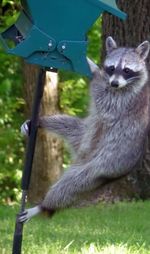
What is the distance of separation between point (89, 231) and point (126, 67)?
81.6 inches

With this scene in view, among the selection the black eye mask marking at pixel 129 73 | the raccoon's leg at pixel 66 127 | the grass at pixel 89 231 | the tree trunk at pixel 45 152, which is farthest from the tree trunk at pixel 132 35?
the black eye mask marking at pixel 129 73

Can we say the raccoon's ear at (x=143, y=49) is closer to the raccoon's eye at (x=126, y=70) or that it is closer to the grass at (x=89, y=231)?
the raccoon's eye at (x=126, y=70)

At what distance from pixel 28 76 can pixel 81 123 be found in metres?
5.58

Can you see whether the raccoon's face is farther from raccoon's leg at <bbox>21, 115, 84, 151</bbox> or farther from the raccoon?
raccoon's leg at <bbox>21, 115, 84, 151</bbox>

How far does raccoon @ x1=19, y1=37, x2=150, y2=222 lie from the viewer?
5.71 metres

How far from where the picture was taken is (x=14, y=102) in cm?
1322

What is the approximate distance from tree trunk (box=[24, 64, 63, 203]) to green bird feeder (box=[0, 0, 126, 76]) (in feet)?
20.2

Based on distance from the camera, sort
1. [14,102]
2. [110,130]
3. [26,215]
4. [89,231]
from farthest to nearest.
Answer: [14,102]
[89,231]
[110,130]
[26,215]

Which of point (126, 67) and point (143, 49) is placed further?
point (143, 49)

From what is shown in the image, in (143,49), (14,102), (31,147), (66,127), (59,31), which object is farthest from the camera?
(14,102)

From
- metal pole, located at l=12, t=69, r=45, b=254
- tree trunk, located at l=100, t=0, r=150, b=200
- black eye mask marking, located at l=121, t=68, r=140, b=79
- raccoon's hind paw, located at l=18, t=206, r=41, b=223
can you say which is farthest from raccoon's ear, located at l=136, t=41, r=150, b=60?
tree trunk, located at l=100, t=0, r=150, b=200

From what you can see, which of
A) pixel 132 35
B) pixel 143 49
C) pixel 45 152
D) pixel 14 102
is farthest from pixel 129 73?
pixel 14 102

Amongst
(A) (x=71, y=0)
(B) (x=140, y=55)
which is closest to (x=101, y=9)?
(A) (x=71, y=0)

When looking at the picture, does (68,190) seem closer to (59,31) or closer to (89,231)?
(59,31)
